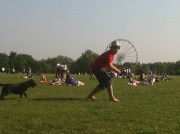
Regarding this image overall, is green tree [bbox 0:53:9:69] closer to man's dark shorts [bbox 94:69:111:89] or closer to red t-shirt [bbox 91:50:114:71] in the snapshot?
red t-shirt [bbox 91:50:114:71]

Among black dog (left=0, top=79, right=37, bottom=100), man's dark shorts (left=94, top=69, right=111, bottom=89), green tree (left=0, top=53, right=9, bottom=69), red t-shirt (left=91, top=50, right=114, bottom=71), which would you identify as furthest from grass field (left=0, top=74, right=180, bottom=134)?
green tree (left=0, top=53, right=9, bottom=69)

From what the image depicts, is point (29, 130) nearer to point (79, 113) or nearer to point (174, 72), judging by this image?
point (79, 113)

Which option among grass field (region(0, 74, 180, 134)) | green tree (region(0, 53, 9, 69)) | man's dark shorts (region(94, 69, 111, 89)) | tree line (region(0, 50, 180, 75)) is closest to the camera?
grass field (region(0, 74, 180, 134))

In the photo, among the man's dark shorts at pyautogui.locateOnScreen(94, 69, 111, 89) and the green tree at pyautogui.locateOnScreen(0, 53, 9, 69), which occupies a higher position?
the green tree at pyautogui.locateOnScreen(0, 53, 9, 69)

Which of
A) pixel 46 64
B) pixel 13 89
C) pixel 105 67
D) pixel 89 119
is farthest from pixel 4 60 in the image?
pixel 89 119

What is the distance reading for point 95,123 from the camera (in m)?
9.33

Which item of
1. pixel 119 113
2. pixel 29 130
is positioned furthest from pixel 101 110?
pixel 29 130

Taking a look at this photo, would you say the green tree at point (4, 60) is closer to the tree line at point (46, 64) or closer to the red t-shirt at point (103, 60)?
the tree line at point (46, 64)

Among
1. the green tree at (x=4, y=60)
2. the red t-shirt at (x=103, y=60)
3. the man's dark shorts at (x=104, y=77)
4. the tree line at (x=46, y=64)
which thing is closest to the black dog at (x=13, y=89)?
the red t-shirt at (x=103, y=60)

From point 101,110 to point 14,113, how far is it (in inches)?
93.2

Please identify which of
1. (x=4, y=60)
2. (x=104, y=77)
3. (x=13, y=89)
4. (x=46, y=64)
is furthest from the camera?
(x=46, y=64)

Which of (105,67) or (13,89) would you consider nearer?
(105,67)

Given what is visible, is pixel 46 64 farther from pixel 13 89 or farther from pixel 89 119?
pixel 89 119

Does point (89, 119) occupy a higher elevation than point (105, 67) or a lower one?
lower
